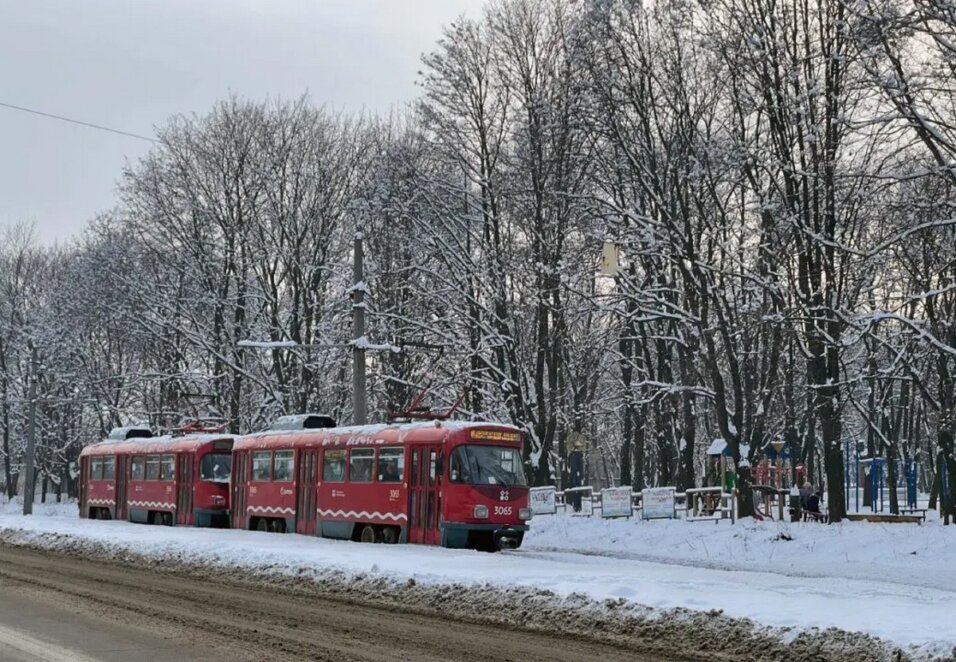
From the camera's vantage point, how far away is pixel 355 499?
28734 mm

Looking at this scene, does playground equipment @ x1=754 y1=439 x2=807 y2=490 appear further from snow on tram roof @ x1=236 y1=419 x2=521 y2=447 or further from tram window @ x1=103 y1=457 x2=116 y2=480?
tram window @ x1=103 y1=457 x2=116 y2=480

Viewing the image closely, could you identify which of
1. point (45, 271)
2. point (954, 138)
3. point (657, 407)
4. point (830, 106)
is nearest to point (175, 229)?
point (657, 407)

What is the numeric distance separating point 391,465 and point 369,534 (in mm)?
1818

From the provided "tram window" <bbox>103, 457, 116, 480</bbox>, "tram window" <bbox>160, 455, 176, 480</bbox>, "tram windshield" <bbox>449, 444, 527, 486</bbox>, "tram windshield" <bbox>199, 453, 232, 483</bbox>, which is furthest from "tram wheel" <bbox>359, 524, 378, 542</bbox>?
"tram window" <bbox>103, 457, 116, 480</bbox>

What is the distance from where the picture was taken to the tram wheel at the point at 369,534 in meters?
28.1

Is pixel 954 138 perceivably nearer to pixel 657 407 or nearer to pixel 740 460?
pixel 740 460

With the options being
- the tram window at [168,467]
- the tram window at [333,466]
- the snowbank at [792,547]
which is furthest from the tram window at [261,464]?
the snowbank at [792,547]

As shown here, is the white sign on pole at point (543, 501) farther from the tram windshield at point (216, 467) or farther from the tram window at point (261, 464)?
the tram windshield at point (216, 467)

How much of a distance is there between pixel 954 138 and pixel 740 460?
12.3 m

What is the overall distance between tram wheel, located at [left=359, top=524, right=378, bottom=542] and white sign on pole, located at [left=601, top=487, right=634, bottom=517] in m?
8.71

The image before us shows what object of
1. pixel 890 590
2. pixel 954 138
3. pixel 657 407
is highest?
pixel 954 138

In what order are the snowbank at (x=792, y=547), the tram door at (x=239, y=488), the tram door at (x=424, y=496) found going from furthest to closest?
1. the tram door at (x=239, y=488)
2. the tram door at (x=424, y=496)
3. the snowbank at (x=792, y=547)

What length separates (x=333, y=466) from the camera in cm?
2991

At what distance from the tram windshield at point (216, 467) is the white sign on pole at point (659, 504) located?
12.7m
